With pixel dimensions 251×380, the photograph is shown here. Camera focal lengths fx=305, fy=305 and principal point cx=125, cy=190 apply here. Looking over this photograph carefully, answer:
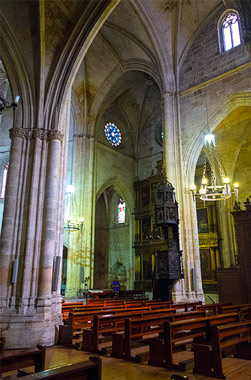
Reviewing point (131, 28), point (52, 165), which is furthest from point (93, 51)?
point (52, 165)

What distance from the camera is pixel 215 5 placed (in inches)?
623

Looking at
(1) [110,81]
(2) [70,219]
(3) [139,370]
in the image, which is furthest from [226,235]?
(3) [139,370]

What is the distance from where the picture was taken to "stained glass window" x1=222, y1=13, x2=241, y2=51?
15109 millimetres

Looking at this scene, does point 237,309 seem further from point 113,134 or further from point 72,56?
point 113,134

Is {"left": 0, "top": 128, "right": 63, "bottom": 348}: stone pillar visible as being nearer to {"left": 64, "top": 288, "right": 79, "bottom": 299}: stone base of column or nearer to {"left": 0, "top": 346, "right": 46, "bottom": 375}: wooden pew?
{"left": 0, "top": 346, "right": 46, "bottom": 375}: wooden pew

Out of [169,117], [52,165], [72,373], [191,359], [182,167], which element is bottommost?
[191,359]

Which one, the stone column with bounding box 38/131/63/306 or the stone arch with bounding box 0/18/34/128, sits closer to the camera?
the stone column with bounding box 38/131/63/306

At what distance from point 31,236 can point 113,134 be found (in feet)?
54.9

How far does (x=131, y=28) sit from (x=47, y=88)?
363 inches

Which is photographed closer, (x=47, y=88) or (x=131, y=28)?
(x=47, y=88)

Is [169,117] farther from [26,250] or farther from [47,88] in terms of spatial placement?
[26,250]

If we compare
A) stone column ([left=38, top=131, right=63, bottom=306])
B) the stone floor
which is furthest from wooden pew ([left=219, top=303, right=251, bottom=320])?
stone column ([left=38, top=131, right=63, bottom=306])

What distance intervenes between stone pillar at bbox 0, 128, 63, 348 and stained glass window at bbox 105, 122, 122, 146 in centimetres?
1414

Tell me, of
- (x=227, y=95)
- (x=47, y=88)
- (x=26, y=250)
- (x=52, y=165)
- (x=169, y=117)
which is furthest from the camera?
(x=169, y=117)
